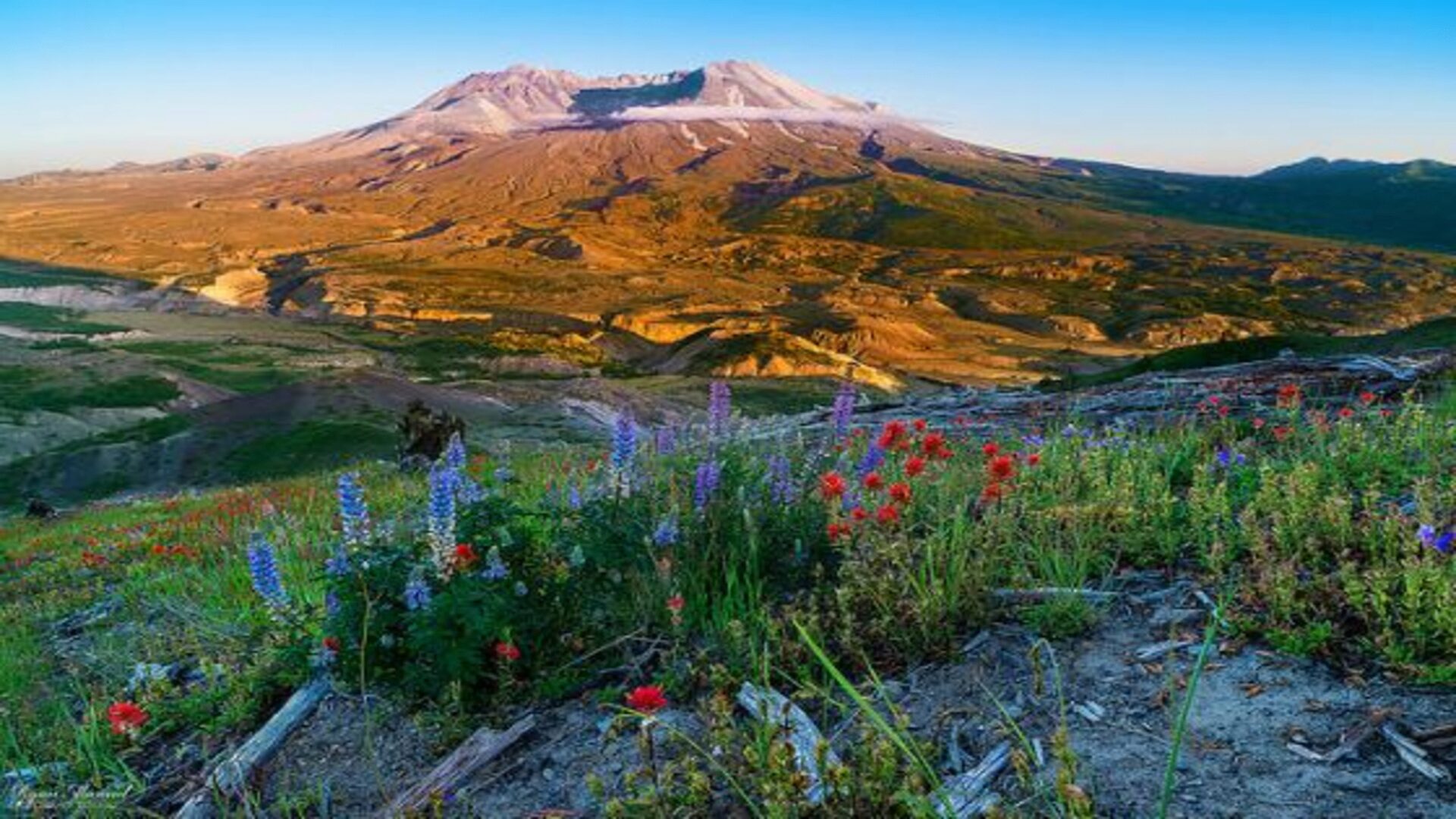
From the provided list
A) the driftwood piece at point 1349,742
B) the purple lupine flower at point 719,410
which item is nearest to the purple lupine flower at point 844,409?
the purple lupine flower at point 719,410

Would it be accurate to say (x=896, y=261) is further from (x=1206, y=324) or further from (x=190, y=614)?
(x=190, y=614)

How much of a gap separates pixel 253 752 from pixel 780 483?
2.82 metres

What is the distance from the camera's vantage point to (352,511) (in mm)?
4418

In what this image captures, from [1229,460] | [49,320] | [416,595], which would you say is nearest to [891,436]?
[1229,460]

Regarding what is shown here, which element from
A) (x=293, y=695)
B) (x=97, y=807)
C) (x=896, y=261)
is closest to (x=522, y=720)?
(x=293, y=695)

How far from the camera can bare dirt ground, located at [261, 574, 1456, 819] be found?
293cm

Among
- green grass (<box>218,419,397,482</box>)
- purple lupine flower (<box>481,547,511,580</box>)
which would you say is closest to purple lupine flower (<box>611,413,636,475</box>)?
purple lupine flower (<box>481,547,511,580</box>)

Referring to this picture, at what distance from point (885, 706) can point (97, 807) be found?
3157 mm

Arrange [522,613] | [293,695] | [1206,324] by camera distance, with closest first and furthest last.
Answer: [522,613] → [293,695] → [1206,324]

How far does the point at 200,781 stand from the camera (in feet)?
13.7

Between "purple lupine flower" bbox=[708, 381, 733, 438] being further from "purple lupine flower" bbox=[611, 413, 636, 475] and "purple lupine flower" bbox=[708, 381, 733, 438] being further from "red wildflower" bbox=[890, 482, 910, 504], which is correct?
"red wildflower" bbox=[890, 482, 910, 504]

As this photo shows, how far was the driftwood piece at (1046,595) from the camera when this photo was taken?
4.27m

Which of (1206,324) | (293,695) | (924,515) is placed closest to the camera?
(293,695)

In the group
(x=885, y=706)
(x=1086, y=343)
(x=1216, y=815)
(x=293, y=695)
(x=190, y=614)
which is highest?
(x=1216, y=815)
